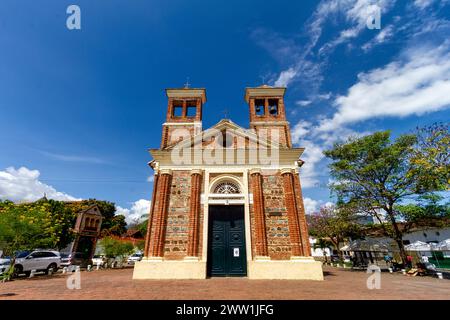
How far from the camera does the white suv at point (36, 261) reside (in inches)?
595

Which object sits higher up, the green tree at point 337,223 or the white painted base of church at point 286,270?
the green tree at point 337,223

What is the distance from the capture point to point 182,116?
15055 mm

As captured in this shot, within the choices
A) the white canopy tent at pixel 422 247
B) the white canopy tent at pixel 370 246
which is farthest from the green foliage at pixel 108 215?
the white canopy tent at pixel 422 247

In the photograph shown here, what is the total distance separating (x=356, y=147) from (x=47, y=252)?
84.8 feet

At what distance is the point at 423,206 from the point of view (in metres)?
16.2

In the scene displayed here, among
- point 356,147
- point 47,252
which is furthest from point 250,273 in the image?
point 47,252

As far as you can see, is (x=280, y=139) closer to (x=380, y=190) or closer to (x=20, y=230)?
(x=380, y=190)

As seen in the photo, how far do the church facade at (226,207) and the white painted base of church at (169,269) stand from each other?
0.14 ft

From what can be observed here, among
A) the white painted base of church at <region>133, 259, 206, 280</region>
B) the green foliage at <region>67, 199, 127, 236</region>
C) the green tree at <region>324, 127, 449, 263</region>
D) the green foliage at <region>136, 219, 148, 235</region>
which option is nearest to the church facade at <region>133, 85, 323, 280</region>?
the white painted base of church at <region>133, 259, 206, 280</region>

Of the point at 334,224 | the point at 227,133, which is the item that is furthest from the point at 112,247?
the point at 334,224

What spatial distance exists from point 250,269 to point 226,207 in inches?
130

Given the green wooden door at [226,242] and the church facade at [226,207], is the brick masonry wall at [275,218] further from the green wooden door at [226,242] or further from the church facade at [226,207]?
the green wooden door at [226,242]

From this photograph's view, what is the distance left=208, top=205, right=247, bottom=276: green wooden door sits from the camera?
11398mm

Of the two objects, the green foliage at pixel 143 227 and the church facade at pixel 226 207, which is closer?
the church facade at pixel 226 207
